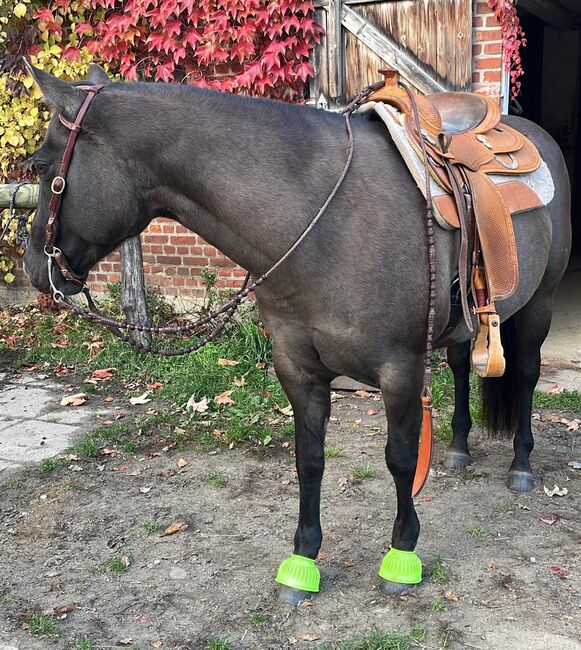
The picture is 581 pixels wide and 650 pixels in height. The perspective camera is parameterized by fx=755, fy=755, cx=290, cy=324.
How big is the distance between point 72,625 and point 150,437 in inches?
77.9

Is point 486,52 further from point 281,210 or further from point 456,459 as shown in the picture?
point 281,210

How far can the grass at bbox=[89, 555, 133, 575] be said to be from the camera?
3.26 m

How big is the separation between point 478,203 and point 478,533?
5.04 ft

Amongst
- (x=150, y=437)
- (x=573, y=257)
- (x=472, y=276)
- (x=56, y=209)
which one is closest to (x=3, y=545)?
(x=150, y=437)

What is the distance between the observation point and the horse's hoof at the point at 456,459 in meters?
4.23

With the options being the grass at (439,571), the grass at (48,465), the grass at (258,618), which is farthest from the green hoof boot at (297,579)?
the grass at (48,465)

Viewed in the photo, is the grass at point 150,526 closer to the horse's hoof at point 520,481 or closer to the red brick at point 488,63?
the horse's hoof at point 520,481

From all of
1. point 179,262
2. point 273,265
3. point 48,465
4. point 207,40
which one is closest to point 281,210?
point 273,265

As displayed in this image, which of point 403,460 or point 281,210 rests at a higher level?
point 281,210

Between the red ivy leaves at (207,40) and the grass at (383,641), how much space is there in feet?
14.4

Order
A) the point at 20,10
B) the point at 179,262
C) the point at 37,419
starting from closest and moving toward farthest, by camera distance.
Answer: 1. the point at 37,419
2. the point at 20,10
3. the point at 179,262

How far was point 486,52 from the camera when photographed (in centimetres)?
541

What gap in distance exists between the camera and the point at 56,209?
8.16 ft

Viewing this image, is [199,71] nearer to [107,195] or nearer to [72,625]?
[107,195]
